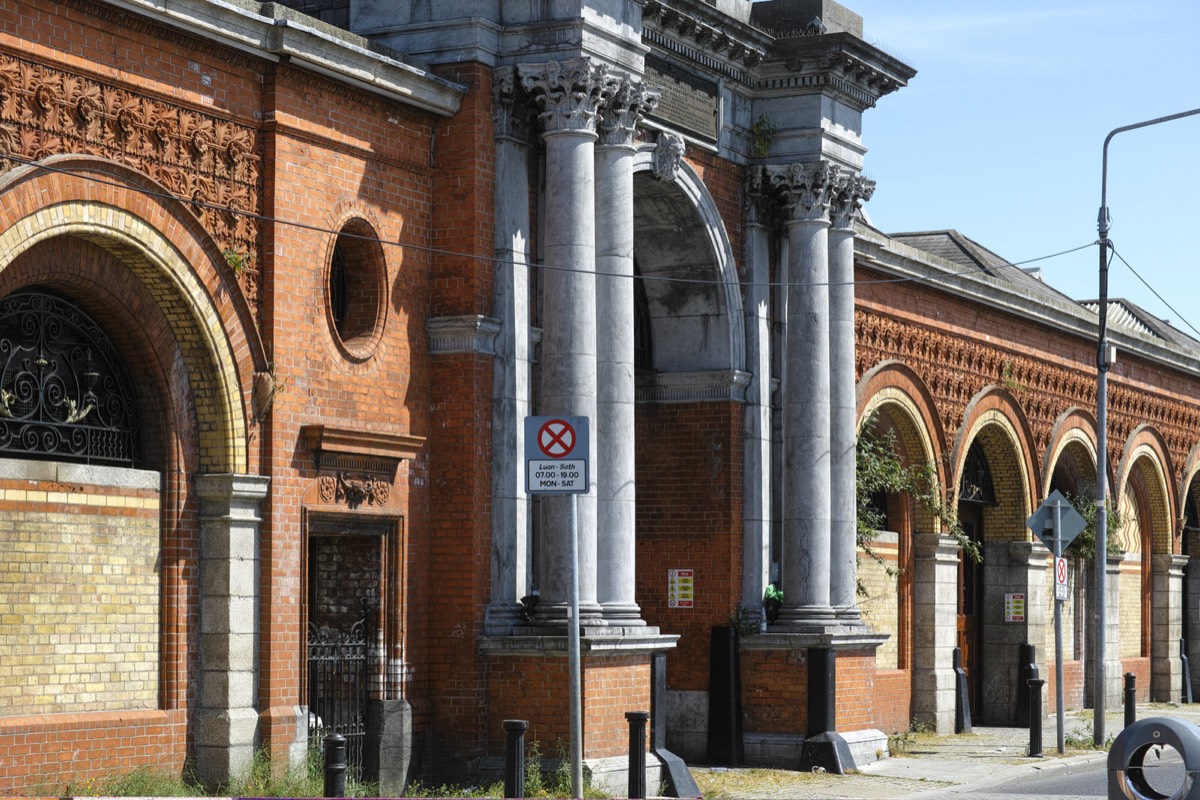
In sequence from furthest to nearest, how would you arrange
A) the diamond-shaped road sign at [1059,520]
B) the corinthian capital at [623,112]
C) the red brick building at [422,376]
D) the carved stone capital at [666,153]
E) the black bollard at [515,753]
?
1. the diamond-shaped road sign at [1059,520]
2. the carved stone capital at [666,153]
3. the corinthian capital at [623,112]
4. the black bollard at [515,753]
5. the red brick building at [422,376]

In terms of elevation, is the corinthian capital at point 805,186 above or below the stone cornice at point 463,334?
above

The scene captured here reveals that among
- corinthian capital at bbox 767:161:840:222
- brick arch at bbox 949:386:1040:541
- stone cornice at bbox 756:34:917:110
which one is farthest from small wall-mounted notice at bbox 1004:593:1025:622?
stone cornice at bbox 756:34:917:110

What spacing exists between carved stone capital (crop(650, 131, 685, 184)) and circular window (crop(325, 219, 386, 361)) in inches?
150

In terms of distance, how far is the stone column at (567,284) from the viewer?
17516 millimetres

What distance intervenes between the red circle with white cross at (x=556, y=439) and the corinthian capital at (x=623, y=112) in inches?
196

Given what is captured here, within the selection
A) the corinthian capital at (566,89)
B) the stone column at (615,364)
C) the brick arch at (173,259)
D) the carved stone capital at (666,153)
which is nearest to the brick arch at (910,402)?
the carved stone capital at (666,153)

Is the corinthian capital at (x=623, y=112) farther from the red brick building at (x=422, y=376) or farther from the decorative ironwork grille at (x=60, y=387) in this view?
the decorative ironwork grille at (x=60, y=387)

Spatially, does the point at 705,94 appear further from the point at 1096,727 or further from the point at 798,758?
the point at 1096,727

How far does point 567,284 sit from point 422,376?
1.52 metres

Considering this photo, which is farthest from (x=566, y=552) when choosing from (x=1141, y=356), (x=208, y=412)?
(x=1141, y=356)

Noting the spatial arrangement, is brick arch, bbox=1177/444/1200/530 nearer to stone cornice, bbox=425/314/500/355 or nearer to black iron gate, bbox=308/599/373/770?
stone cornice, bbox=425/314/500/355

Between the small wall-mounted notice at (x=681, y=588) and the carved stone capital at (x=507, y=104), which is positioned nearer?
the carved stone capital at (x=507, y=104)

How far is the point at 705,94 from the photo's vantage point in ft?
68.6

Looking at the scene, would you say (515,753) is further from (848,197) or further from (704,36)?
(848,197)
